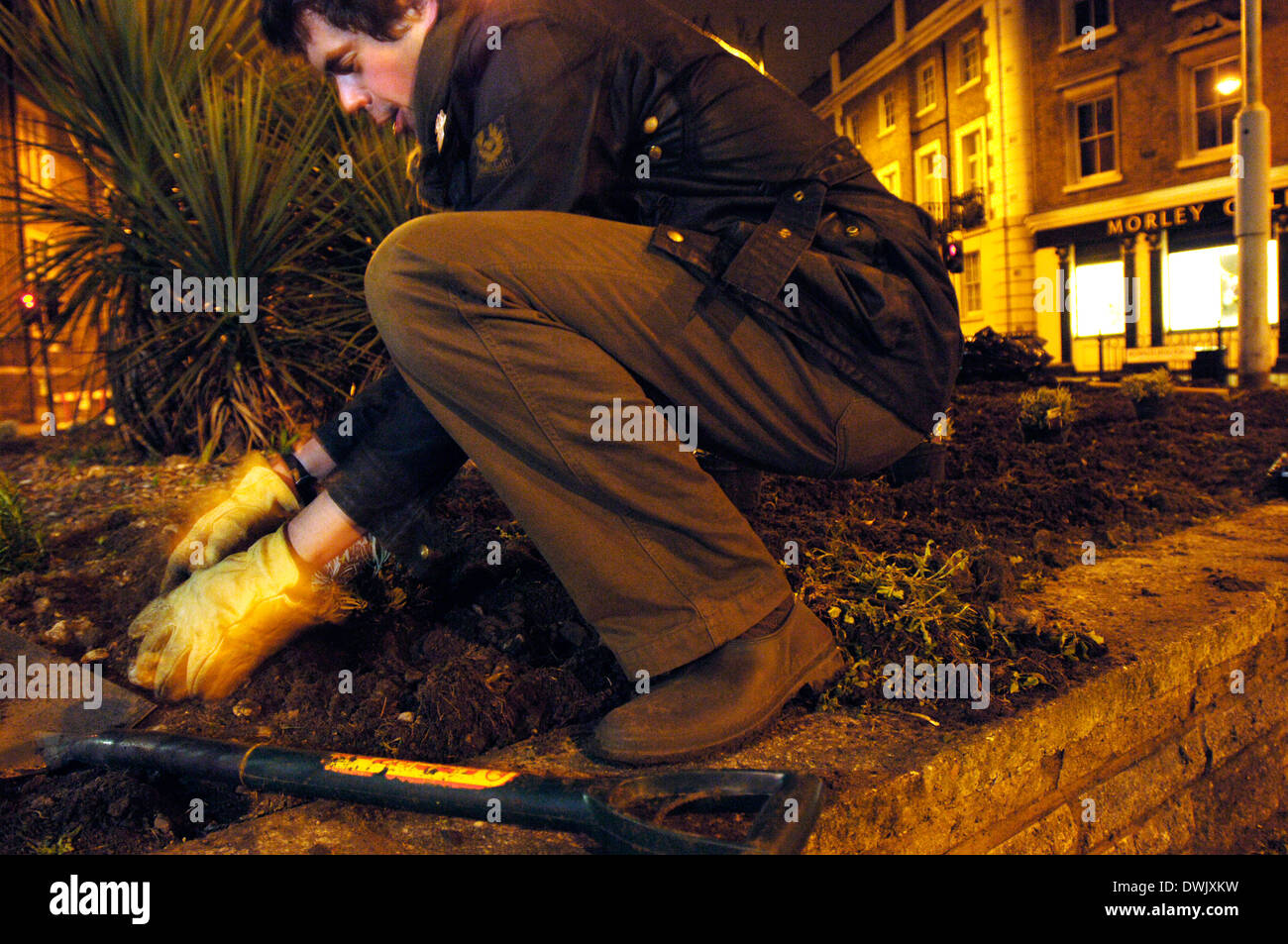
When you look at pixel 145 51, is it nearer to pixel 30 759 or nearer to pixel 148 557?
pixel 148 557

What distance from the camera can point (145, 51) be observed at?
10.6 feet

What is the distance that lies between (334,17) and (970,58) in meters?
22.3

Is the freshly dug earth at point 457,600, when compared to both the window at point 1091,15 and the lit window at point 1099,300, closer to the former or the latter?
the lit window at point 1099,300

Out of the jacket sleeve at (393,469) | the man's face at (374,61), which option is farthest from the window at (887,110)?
the jacket sleeve at (393,469)

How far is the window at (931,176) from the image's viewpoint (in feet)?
71.0

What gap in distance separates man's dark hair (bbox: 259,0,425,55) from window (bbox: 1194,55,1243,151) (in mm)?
18566

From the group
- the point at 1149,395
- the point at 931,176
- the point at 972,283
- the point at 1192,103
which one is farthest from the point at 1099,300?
the point at 1149,395

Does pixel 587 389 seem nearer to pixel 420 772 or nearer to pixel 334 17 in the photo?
pixel 420 772

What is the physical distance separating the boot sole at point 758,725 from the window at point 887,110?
84.2 feet

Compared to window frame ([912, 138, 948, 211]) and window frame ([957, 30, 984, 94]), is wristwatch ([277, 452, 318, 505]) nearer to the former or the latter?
window frame ([912, 138, 948, 211])

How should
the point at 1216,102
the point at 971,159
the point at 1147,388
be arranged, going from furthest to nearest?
the point at 971,159, the point at 1216,102, the point at 1147,388

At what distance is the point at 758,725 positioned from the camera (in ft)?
4.56
